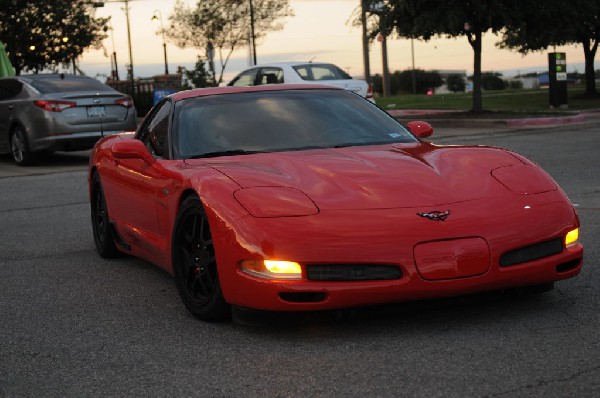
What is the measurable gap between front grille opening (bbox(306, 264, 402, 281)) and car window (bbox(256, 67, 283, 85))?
1956cm

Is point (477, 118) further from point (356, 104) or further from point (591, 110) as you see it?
point (356, 104)

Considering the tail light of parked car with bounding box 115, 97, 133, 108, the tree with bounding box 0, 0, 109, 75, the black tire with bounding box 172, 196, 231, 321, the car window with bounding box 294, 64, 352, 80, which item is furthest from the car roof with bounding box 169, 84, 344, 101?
the tree with bounding box 0, 0, 109, 75

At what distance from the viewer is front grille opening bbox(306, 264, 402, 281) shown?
483 cm

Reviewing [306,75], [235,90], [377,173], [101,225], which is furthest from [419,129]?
[306,75]

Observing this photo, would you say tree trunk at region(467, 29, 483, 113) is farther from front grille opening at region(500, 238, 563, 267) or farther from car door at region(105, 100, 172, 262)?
front grille opening at region(500, 238, 563, 267)

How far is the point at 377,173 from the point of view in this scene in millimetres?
5391

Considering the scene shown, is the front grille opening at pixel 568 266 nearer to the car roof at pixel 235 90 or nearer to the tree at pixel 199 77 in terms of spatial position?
the car roof at pixel 235 90

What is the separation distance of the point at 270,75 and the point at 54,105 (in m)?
8.12

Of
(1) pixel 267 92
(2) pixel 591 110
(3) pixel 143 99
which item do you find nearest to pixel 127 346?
(1) pixel 267 92

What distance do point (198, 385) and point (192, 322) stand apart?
1256 mm

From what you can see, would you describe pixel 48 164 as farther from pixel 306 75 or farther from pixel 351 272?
pixel 351 272

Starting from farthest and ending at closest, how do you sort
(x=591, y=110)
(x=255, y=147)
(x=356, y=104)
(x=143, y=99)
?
(x=143, y=99) → (x=591, y=110) → (x=356, y=104) → (x=255, y=147)

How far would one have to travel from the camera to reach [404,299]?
4863 millimetres

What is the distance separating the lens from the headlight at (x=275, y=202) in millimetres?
5004
